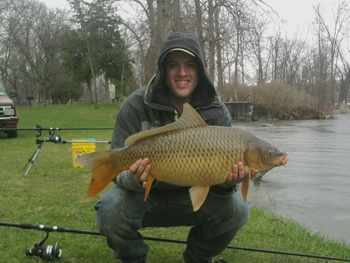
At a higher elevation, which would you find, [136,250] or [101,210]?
[101,210]

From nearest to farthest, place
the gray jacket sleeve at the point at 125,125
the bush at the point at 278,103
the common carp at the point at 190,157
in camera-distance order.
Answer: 1. the common carp at the point at 190,157
2. the gray jacket sleeve at the point at 125,125
3. the bush at the point at 278,103

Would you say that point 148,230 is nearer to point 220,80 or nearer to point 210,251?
point 210,251

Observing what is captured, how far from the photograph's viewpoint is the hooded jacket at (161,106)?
2.27 m

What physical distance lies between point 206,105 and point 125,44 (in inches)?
1001

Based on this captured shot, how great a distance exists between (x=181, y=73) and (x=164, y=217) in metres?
0.90

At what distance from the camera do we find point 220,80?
19.0 m

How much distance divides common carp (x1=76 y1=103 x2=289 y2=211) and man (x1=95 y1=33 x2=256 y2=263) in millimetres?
60

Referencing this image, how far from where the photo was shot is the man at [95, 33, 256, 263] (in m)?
2.07

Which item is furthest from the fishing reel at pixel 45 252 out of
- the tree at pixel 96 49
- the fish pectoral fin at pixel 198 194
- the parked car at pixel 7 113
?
the tree at pixel 96 49

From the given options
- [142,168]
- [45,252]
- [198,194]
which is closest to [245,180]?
[198,194]

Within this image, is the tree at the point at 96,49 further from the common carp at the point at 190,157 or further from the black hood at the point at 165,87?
the common carp at the point at 190,157

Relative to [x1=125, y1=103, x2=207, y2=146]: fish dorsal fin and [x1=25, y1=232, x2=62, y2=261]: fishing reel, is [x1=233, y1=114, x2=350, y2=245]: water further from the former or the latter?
[x1=25, y1=232, x2=62, y2=261]: fishing reel

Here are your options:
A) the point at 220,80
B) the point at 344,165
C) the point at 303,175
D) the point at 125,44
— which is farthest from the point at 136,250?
the point at 125,44

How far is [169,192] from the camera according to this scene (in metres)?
2.19
